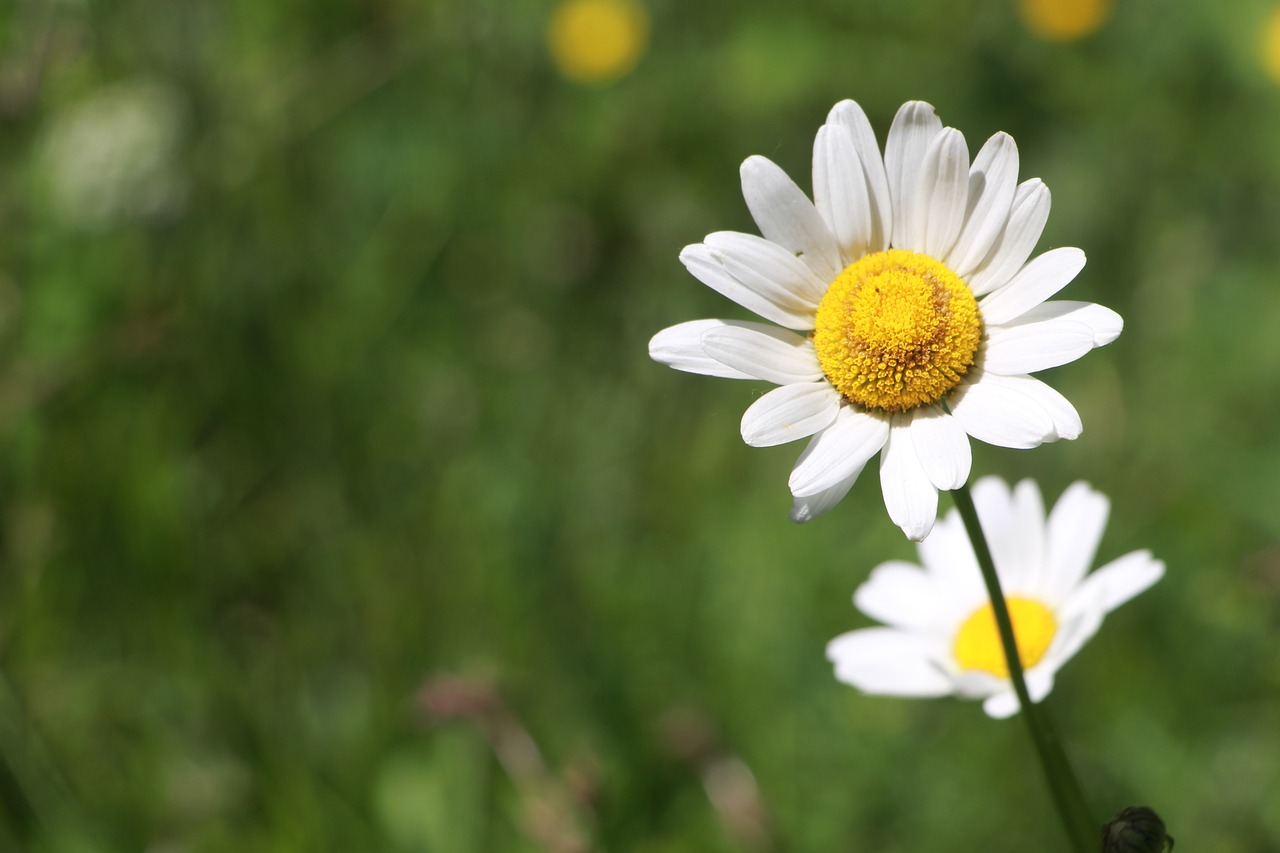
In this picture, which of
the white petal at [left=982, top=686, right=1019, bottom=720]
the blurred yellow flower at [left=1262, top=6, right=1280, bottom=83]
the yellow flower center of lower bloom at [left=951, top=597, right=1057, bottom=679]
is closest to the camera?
the white petal at [left=982, top=686, right=1019, bottom=720]

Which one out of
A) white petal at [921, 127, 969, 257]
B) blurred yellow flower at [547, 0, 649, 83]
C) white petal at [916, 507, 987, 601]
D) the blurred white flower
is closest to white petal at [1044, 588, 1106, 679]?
white petal at [916, 507, 987, 601]

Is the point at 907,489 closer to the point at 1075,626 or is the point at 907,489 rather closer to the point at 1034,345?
the point at 1034,345

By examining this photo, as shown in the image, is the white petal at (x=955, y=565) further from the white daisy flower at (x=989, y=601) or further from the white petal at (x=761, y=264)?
the white petal at (x=761, y=264)

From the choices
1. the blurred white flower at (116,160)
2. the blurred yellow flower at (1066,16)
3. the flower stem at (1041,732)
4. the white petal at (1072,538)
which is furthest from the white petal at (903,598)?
the blurred yellow flower at (1066,16)

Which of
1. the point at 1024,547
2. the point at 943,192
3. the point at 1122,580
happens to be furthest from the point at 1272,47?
the point at 943,192

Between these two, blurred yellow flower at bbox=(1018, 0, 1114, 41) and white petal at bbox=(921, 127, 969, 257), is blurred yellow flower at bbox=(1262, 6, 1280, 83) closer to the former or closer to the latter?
blurred yellow flower at bbox=(1018, 0, 1114, 41)

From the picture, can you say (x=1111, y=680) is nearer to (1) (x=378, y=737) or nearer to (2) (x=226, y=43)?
(1) (x=378, y=737)
